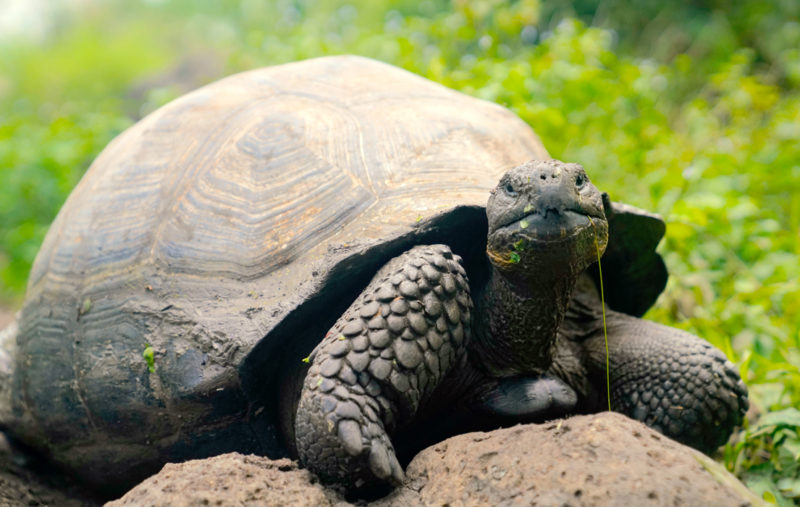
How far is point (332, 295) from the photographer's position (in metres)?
2.30

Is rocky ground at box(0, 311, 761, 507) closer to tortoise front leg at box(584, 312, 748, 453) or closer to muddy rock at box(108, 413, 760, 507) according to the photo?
muddy rock at box(108, 413, 760, 507)

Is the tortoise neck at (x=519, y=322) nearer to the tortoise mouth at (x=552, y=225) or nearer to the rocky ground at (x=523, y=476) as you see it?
the tortoise mouth at (x=552, y=225)

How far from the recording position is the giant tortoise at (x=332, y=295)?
6.81ft

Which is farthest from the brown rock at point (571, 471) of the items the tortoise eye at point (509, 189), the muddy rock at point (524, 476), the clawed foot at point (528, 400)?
the tortoise eye at point (509, 189)

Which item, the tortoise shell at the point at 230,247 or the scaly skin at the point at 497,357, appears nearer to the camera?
the scaly skin at the point at 497,357

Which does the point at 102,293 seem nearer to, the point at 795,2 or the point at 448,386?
the point at 448,386

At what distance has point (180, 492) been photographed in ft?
5.94

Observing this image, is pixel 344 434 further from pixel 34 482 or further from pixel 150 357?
pixel 34 482

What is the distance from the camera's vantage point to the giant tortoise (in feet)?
6.81

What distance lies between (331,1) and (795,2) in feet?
20.8

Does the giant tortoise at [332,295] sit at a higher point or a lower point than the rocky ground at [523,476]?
higher

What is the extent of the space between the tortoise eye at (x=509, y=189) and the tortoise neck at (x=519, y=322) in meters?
0.28

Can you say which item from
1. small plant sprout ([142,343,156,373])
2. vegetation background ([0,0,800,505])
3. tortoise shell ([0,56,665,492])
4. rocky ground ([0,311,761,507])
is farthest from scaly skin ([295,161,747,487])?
small plant sprout ([142,343,156,373])

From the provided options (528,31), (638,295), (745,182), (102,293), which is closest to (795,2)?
(528,31)
